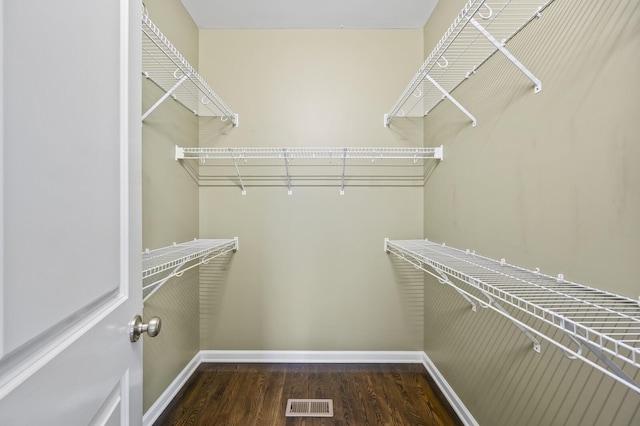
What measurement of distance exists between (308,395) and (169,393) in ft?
2.73

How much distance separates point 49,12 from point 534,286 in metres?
1.29

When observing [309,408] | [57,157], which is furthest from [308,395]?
[57,157]

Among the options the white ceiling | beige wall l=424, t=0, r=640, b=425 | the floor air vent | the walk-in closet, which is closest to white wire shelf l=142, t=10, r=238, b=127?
the walk-in closet

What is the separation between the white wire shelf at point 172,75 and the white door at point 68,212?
65 cm

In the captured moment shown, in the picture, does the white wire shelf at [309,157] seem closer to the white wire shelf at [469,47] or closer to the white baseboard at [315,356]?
the white wire shelf at [469,47]

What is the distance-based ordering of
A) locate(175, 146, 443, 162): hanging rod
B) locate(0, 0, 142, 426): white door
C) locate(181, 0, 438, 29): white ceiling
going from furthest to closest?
1. locate(175, 146, 443, 162): hanging rod
2. locate(181, 0, 438, 29): white ceiling
3. locate(0, 0, 142, 426): white door

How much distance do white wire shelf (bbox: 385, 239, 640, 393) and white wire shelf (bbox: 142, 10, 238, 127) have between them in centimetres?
151

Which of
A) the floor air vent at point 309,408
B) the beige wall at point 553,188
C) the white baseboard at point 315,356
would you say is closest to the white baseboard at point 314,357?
the white baseboard at point 315,356

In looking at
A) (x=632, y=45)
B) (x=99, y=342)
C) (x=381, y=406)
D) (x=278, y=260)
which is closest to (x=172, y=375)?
(x=278, y=260)

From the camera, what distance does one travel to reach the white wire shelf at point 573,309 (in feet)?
1.86

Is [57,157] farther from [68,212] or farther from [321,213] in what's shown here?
[321,213]

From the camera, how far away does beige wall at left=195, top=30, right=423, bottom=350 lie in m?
2.12

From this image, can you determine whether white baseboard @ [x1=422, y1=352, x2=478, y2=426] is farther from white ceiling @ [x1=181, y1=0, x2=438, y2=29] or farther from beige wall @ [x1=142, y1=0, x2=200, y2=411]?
white ceiling @ [x1=181, y1=0, x2=438, y2=29]

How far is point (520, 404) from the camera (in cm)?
112
